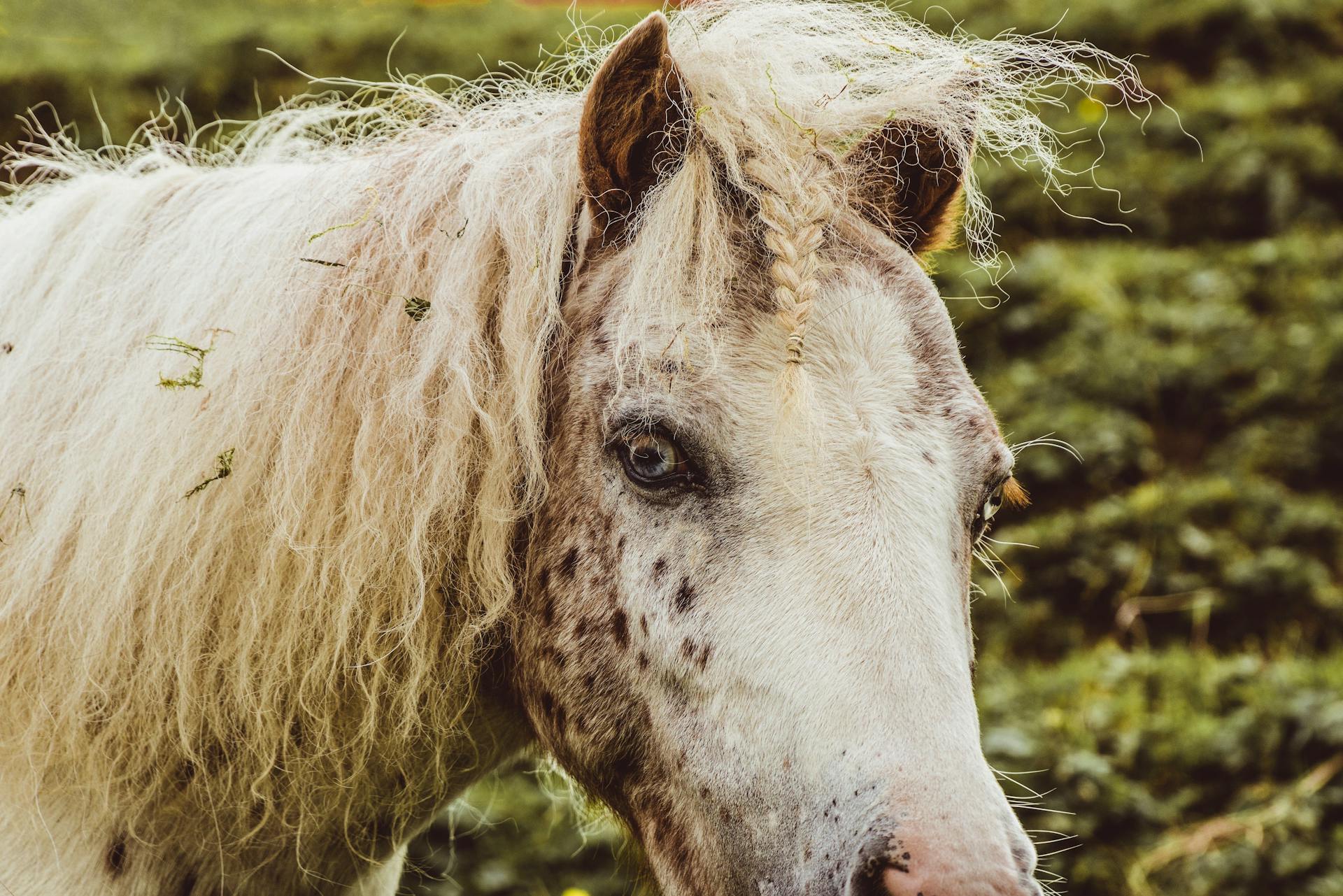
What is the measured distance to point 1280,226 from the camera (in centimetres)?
671

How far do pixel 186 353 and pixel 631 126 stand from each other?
721 millimetres

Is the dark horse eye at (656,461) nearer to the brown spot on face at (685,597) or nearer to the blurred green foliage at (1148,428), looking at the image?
the brown spot on face at (685,597)

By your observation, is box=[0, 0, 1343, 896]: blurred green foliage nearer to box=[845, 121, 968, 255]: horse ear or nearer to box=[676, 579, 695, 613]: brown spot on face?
box=[845, 121, 968, 255]: horse ear

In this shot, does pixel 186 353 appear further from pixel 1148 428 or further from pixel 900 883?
pixel 1148 428

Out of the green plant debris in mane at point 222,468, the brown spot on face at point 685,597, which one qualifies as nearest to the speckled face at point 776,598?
the brown spot on face at point 685,597

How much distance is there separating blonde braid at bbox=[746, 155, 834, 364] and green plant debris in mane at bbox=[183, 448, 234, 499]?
0.80m

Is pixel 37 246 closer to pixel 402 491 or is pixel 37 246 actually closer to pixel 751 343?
pixel 402 491

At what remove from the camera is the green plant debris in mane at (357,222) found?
1578mm

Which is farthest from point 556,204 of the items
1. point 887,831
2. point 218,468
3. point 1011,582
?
point 1011,582

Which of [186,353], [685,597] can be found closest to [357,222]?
[186,353]

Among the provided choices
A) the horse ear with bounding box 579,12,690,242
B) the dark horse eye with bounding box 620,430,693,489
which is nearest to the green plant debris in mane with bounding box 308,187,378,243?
the horse ear with bounding box 579,12,690,242

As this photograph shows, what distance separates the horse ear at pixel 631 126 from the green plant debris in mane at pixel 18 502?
0.93m

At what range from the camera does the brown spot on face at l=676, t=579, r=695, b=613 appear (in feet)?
4.70

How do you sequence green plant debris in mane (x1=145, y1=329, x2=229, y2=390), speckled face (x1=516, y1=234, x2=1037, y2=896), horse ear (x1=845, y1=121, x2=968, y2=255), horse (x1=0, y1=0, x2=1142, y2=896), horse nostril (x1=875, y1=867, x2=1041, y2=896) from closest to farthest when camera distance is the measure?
horse nostril (x1=875, y1=867, x2=1041, y2=896), speckled face (x1=516, y1=234, x2=1037, y2=896), horse (x1=0, y1=0, x2=1142, y2=896), green plant debris in mane (x1=145, y1=329, x2=229, y2=390), horse ear (x1=845, y1=121, x2=968, y2=255)
